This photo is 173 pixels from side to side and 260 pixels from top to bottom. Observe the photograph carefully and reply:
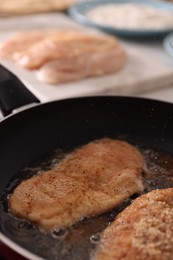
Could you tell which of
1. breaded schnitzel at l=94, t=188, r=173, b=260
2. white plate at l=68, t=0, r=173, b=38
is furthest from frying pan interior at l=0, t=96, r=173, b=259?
white plate at l=68, t=0, r=173, b=38

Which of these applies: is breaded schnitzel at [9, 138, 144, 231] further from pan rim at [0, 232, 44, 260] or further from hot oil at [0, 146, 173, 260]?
pan rim at [0, 232, 44, 260]

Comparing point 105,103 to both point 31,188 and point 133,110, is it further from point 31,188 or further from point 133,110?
point 31,188

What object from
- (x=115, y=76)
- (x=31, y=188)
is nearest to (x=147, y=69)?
(x=115, y=76)

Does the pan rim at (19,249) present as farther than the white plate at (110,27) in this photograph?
No

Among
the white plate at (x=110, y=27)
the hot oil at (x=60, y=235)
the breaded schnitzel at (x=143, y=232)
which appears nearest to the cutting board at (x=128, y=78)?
the white plate at (x=110, y=27)

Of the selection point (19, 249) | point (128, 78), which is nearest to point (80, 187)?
point (19, 249)

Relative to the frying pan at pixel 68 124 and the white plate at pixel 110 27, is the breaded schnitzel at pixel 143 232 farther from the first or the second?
the white plate at pixel 110 27

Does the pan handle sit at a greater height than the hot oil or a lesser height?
greater
